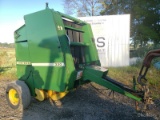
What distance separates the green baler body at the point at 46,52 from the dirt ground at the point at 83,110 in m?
0.58

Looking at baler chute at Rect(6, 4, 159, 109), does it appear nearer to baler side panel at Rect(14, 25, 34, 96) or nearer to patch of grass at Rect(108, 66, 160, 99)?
baler side panel at Rect(14, 25, 34, 96)

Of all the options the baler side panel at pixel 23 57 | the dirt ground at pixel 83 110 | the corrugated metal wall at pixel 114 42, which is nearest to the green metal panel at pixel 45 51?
the baler side panel at pixel 23 57

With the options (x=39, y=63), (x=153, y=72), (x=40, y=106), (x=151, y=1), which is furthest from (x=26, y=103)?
(x=151, y=1)

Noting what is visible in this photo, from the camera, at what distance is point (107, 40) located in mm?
10719

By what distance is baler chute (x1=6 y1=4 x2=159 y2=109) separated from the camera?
3873mm

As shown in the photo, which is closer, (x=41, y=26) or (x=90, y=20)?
(x=41, y=26)

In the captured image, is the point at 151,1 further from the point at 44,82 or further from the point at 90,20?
the point at 44,82

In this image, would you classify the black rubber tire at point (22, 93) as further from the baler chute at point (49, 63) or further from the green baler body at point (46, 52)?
the green baler body at point (46, 52)

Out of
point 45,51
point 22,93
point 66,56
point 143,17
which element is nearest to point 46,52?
point 45,51

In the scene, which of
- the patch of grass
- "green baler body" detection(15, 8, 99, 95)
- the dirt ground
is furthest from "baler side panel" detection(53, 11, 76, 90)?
the patch of grass

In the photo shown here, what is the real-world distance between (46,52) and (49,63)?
0.25m

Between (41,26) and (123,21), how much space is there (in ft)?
24.4

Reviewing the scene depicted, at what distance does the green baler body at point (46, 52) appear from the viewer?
388 centimetres

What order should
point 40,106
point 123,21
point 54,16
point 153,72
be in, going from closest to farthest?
point 54,16 < point 40,106 < point 153,72 < point 123,21
